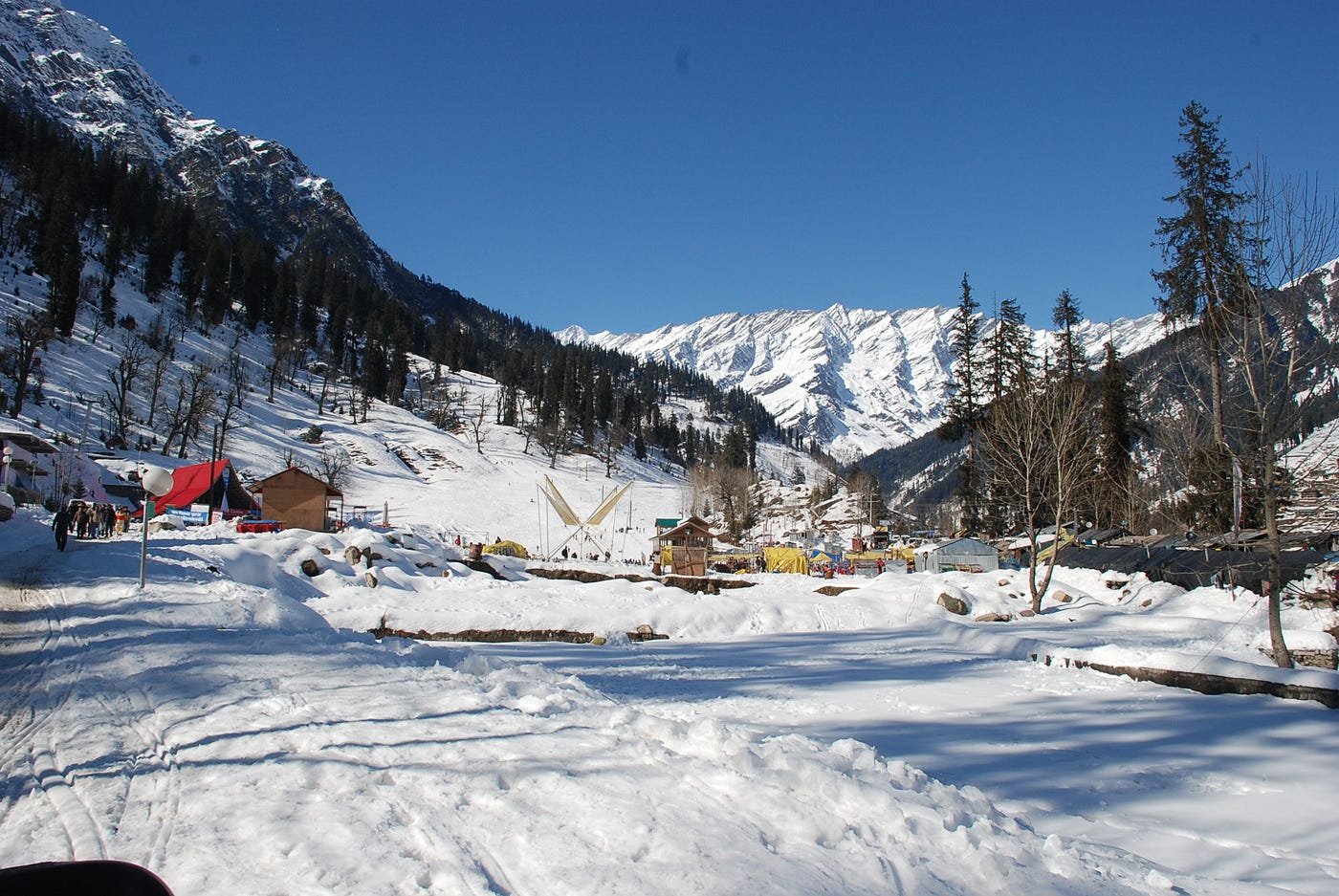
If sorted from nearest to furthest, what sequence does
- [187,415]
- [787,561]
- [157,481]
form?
[157,481], [787,561], [187,415]

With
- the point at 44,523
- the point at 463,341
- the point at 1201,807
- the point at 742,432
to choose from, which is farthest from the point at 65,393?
the point at 742,432

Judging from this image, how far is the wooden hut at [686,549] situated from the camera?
3747 cm

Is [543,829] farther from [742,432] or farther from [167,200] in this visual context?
[742,432]

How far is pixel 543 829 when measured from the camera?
390 cm

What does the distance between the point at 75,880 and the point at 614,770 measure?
3558mm

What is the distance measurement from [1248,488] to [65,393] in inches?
2678

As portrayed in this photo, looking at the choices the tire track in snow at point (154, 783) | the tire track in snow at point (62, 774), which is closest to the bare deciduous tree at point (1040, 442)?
the tire track in snow at point (154, 783)

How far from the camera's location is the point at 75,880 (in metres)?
1.60

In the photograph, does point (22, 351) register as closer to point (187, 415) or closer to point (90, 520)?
point (187, 415)

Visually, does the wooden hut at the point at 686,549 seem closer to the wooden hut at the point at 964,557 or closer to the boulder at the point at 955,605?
the wooden hut at the point at 964,557

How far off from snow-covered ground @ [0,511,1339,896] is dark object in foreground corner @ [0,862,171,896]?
188 centimetres

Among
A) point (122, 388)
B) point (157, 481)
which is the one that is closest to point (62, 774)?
point (157, 481)

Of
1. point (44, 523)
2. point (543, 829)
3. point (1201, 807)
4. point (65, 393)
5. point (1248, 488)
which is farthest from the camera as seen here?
point (65, 393)

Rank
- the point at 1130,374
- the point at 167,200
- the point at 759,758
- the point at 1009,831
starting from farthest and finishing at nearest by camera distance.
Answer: the point at 167,200 → the point at 1130,374 → the point at 759,758 → the point at 1009,831
